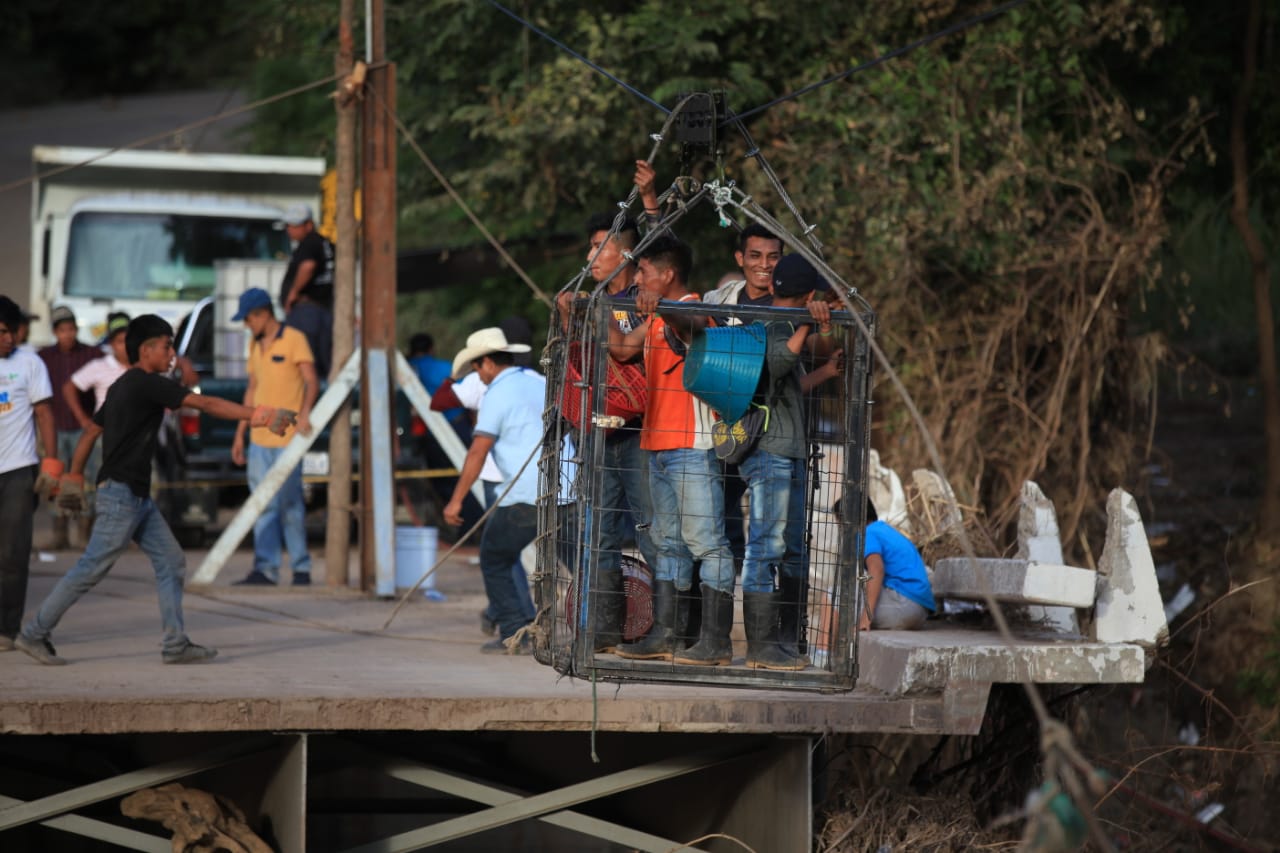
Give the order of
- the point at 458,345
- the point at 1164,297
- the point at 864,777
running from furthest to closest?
the point at 458,345, the point at 1164,297, the point at 864,777

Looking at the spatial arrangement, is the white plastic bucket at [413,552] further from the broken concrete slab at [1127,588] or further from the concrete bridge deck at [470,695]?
the broken concrete slab at [1127,588]

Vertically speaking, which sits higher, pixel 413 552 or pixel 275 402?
pixel 275 402

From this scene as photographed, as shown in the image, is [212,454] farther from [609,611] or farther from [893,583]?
[609,611]

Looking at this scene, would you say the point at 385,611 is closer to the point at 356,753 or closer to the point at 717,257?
the point at 356,753

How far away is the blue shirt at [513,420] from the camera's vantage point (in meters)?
8.71

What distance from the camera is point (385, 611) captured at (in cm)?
1044

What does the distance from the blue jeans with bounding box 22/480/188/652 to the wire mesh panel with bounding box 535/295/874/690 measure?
2347mm

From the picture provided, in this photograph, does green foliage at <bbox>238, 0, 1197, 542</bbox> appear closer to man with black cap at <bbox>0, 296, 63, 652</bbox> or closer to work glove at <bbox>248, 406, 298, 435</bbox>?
work glove at <bbox>248, 406, 298, 435</bbox>

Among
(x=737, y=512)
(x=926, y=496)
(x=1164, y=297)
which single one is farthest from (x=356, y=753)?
(x=1164, y=297)

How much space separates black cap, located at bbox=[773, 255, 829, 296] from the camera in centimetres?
629

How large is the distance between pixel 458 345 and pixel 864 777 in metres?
14.4

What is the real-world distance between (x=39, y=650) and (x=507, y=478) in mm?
2422

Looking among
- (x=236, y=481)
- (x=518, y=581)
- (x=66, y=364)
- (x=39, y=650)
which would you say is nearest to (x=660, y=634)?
(x=518, y=581)

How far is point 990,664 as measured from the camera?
23.1 ft
